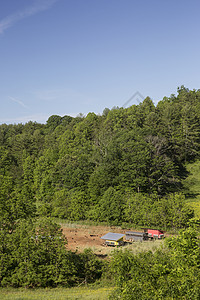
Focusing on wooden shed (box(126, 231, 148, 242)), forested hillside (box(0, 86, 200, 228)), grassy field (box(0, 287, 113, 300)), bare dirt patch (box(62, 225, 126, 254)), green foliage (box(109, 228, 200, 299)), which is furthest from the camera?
forested hillside (box(0, 86, 200, 228))

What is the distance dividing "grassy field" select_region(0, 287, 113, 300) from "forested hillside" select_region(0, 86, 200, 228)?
9.03 metres

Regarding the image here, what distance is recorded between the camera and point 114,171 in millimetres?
55531

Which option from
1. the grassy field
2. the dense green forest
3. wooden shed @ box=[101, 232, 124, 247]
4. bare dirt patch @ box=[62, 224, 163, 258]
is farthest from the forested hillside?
the grassy field

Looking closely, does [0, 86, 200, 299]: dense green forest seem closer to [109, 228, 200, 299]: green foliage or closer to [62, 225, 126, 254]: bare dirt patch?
[109, 228, 200, 299]: green foliage

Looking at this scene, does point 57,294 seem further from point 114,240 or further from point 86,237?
point 86,237

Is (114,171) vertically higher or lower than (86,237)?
higher

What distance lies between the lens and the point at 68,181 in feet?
196

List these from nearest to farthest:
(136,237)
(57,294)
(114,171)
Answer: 1. (57,294)
2. (136,237)
3. (114,171)

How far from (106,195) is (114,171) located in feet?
30.1

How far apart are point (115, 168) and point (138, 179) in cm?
645

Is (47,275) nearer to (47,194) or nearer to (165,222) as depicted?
(165,222)

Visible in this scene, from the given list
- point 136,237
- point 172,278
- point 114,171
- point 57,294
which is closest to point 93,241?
point 136,237

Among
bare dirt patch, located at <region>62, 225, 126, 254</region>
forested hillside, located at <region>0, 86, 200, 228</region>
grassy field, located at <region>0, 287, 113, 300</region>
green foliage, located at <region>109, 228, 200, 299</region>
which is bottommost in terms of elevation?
grassy field, located at <region>0, 287, 113, 300</region>

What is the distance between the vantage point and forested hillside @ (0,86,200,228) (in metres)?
40.6
